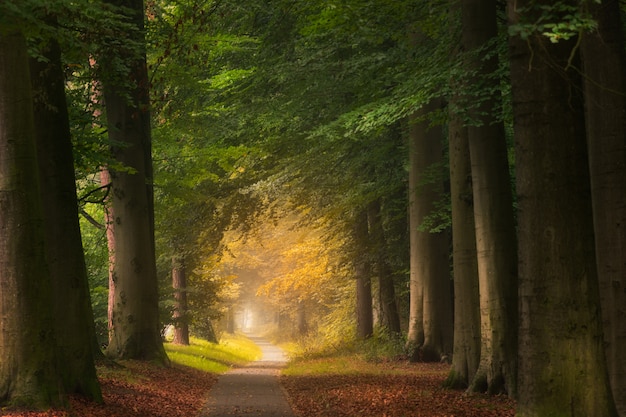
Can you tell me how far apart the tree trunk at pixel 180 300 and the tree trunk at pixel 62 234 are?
607 inches

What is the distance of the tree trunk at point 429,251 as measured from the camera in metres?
21.8

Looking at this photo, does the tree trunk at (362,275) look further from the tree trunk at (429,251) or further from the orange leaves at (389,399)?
the orange leaves at (389,399)

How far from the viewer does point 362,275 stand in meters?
29.5

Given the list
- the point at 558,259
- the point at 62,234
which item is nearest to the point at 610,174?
the point at 558,259

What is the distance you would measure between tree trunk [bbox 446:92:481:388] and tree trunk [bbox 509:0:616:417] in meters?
6.37

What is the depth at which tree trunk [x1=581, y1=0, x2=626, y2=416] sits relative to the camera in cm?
1016

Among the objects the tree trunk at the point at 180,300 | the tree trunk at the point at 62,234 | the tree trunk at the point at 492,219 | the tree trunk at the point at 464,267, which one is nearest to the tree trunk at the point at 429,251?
the tree trunk at the point at 464,267

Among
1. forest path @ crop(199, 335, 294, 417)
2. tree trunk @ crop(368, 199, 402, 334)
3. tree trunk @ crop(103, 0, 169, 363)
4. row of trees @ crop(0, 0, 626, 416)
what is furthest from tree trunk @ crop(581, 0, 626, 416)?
tree trunk @ crop(368, 199, 402, 334)

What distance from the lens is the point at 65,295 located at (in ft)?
39.0

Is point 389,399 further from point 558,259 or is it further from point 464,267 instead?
point 558,259

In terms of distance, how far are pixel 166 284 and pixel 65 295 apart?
1771 centimetres

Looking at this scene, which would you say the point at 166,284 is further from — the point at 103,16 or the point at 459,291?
the point at 103,16

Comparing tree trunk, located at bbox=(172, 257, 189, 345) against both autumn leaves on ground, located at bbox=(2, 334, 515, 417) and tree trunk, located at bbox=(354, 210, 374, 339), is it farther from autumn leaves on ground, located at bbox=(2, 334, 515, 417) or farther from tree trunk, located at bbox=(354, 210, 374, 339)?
autumn leaves on ground, located at bbox=(2, 334, 515, 417)

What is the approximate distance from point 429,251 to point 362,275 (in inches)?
304
